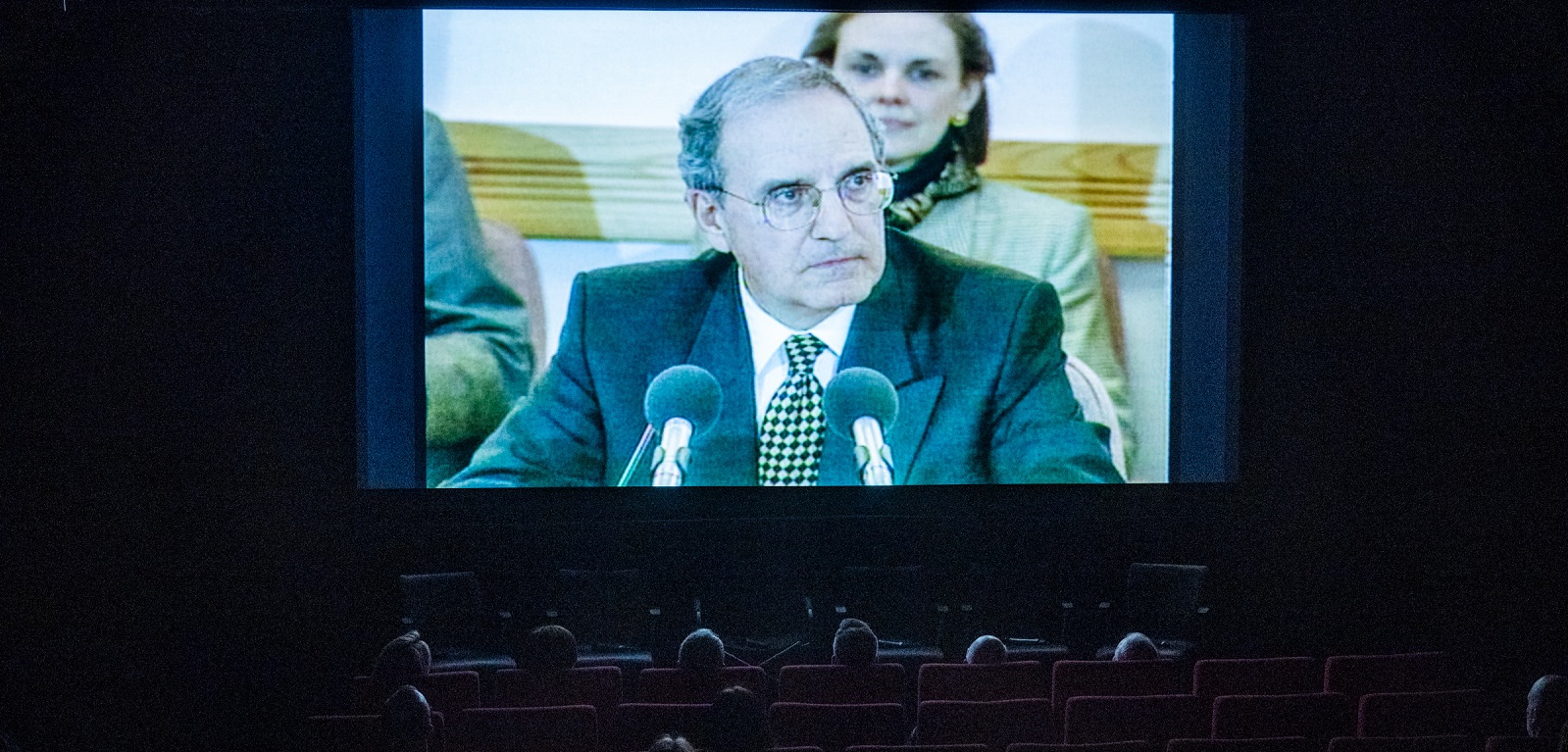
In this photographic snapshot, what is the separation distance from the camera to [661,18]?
7320 millimetres

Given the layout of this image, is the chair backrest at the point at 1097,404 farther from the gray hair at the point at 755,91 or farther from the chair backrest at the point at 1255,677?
the chair backrest at the point at 1255,677

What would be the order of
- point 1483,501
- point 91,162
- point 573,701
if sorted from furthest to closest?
point 1483,501
point 91,162
point 573,701

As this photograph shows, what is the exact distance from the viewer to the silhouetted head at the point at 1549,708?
3980 mm

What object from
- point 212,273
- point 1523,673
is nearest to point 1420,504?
point 1523,673

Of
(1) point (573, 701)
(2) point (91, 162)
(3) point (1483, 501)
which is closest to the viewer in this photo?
(1) point (573, 701)

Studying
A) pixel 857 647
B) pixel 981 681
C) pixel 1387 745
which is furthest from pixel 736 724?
pixel 1387 745

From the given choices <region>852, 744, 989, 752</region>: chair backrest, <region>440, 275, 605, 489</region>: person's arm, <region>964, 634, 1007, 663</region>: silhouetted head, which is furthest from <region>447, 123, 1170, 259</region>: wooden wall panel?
<region>852, 744, 989, 752</region>: chair backrest

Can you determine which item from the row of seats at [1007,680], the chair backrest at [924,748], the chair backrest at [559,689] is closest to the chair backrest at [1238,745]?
the chair backrest at [924,748]

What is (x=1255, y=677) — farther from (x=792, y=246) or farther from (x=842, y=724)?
(x=792, y=246)

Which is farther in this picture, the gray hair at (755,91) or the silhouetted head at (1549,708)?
the gray hair at (755,91)

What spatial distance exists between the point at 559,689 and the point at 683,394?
2846 mm

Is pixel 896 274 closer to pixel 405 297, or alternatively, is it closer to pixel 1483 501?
pixel 405 297

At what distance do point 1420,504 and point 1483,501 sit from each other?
0.32 meters

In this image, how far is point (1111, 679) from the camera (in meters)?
4.90
